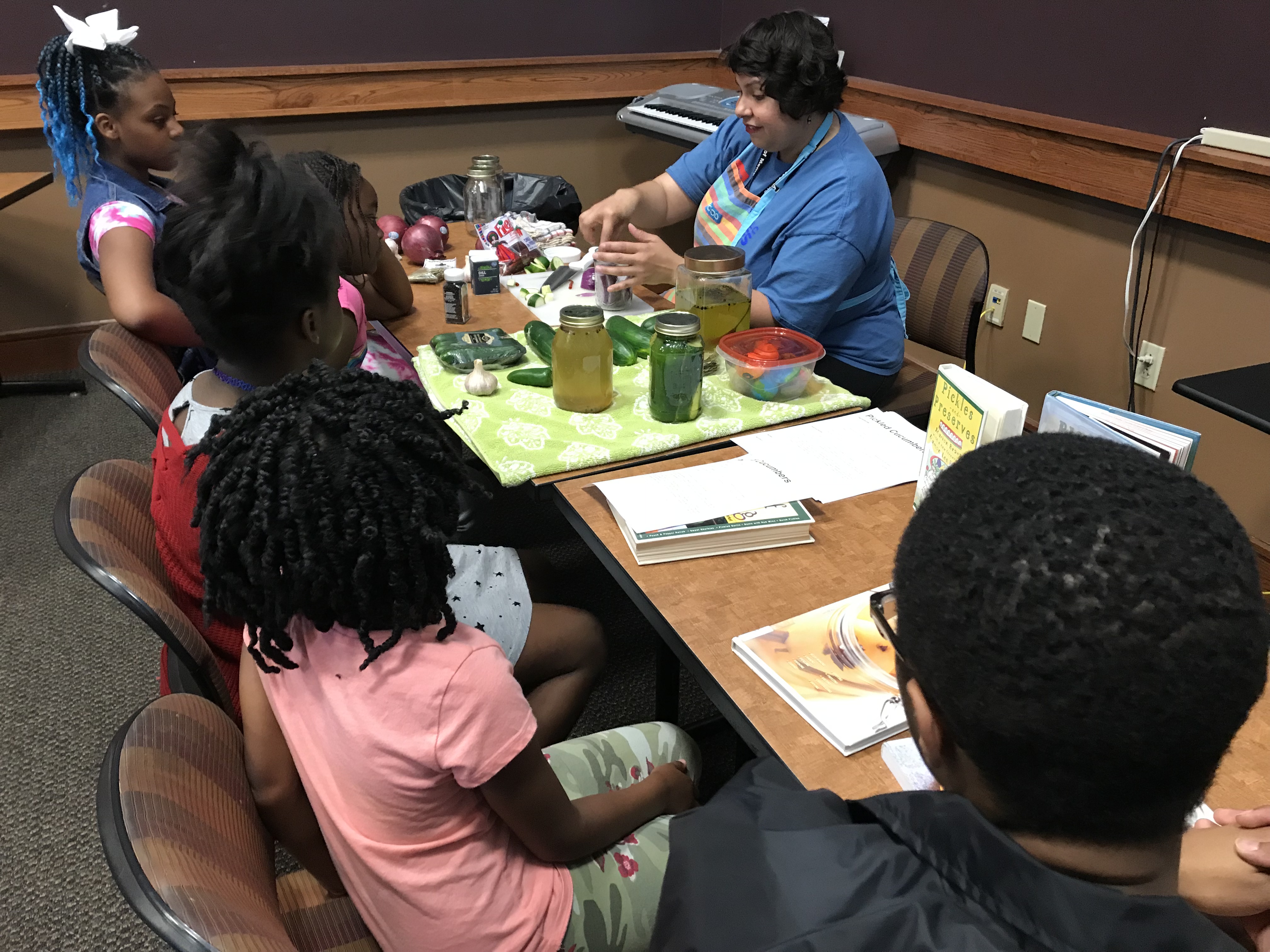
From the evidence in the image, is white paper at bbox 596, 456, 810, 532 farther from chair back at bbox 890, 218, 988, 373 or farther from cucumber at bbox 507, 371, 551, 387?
chair back at bbox 890, 218, 988, 373

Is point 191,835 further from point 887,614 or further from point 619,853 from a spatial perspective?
point 887,614

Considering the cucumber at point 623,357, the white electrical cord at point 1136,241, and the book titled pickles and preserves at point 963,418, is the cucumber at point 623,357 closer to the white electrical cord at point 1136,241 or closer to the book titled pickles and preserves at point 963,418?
the book titled pickles and preserves at point 963,418

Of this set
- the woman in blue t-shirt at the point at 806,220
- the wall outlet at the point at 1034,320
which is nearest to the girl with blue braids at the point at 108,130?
the woman in blue t-shirt at the point at 806,220

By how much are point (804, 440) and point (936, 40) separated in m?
2.15

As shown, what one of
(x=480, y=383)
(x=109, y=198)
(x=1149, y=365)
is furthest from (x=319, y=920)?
(x=1149, y=365)

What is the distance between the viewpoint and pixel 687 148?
359 centimetres

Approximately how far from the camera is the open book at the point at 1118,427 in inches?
37.9

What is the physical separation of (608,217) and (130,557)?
138 centimetres

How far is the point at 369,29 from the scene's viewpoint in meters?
3.41

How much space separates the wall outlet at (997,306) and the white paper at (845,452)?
1674 millimetres

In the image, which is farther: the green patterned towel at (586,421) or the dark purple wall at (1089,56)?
the dark purple wall at (1089,56)

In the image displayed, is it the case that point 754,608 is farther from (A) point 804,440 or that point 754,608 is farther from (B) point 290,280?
(B) point 290,280

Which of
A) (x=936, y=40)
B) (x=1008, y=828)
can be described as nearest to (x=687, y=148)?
(x=936, y=40)

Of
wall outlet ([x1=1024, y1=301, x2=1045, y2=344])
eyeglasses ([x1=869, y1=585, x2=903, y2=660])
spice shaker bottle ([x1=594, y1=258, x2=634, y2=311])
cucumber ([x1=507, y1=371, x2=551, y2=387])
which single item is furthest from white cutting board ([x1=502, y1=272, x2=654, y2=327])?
wall outlet ([x1=1024, y1=301, x2=1045, y2=344])
